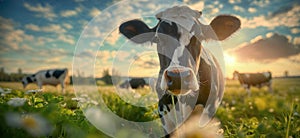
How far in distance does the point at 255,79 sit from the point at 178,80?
1244cm

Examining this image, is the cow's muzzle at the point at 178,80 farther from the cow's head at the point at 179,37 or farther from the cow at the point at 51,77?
the cow at the point at 51,77

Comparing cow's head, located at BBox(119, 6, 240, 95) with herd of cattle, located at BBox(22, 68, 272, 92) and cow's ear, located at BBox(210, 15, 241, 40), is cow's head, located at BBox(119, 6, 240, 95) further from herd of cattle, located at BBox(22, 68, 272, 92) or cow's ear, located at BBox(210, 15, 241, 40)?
herd of cattle, located at BBox(22, 68, 272, 92)

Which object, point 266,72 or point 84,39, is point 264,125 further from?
point 266,72

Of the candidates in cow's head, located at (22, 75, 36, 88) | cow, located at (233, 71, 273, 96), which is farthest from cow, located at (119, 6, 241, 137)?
cow's head, located at (22, 75, 36, 88)

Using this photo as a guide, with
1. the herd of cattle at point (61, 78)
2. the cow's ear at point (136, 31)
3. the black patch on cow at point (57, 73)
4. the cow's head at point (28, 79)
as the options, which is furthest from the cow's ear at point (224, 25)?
the cow's head at point (28, 79)

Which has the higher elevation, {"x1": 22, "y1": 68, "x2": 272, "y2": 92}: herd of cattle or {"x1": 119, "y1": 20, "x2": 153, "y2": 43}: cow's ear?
{"x1": 119, "y1": 20, "x2": 153, "y2": 43}: cow's ear

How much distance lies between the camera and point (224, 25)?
282 cm

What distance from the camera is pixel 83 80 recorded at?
223 cm

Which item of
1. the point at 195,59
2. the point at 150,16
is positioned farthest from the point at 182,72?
the point at 150,16

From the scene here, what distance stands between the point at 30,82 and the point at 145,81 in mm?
6819

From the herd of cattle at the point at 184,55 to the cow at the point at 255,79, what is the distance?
10461 millimetres

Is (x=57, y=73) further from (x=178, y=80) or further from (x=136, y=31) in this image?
(x=178, y=80)

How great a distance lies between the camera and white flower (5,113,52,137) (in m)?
0.64

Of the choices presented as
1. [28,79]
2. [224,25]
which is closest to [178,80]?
[224,25]
